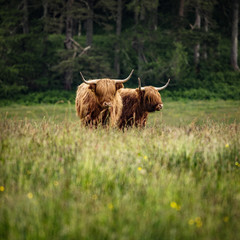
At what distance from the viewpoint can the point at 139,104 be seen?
277 inches

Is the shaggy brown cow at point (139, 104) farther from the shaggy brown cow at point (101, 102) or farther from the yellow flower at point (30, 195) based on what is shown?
the yellow flower at point (30, 195)

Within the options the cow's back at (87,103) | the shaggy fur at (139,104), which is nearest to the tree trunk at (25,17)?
the cow's back at (87,103)

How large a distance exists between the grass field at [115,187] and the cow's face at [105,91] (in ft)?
5.38

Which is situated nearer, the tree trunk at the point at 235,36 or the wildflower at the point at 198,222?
the wildflower at the point at 198,222

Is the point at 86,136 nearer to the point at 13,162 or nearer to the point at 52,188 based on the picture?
the point at 13,162

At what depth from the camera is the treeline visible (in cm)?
1800

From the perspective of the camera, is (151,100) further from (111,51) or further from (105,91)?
(111,51)

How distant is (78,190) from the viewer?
9.98ft

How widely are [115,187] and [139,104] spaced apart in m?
3.98

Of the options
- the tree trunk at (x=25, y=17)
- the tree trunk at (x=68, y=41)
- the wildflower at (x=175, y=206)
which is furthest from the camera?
the tree trunk at (x=25, y=17)

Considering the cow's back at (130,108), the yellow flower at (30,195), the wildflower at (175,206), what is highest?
the cow's back at (130,108)

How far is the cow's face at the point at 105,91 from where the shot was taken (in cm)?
655

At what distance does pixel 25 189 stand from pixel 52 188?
25 centimetres

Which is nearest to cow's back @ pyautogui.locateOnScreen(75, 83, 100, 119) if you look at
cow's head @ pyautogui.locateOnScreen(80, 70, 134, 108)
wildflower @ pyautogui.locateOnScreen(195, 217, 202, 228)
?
cow's head @ pyautogui.locateOnScreen(80, 70, 134, 108)
